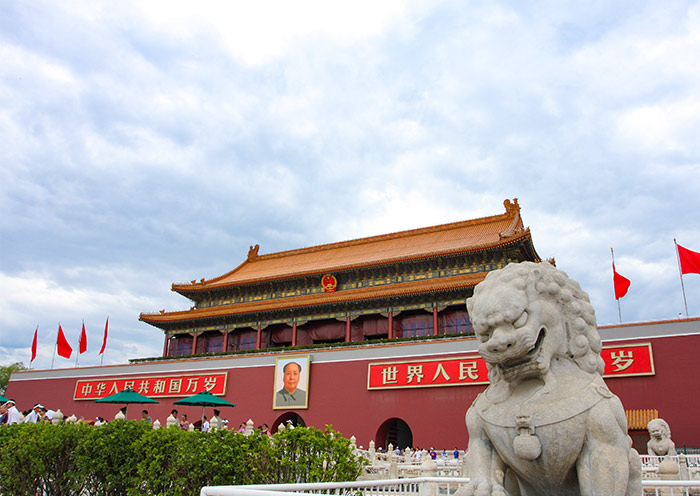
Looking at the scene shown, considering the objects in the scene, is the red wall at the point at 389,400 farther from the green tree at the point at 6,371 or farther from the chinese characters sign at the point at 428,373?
the green tree at the point at 6,371

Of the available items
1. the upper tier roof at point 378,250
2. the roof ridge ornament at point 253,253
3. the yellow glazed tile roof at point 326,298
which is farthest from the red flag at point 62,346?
the roof ridge ornament at point 253,253

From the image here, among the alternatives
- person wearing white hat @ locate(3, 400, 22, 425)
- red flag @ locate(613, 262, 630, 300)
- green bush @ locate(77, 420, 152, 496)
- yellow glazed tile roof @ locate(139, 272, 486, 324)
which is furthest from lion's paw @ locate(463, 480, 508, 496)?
yellow glazed tile roof @ locate(139, 272, 486, 324)

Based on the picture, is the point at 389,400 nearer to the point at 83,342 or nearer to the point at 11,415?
the point at 11,415

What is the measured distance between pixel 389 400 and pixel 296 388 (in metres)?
3.17

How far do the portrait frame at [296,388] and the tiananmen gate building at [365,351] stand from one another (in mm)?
36

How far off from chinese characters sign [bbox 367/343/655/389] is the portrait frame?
2.16 m

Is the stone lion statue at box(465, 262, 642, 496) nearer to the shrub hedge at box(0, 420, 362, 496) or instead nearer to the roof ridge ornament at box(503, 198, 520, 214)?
the shrub hedge at box(0, 420, 362, 496)

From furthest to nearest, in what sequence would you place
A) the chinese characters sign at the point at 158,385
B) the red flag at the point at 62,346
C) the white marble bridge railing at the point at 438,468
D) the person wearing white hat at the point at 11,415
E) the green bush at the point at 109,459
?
the red flag at the point at 62,346 → the chinese characters sign at the point at 158,385 → the person wearing white hat at the point at 11,415 → the green bush at the point at 109,459 → the white marble bridge railing at the point at 438,468

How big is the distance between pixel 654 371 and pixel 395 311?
8.30 meters

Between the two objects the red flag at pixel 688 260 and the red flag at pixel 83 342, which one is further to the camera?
the red flag at pixel 83 342

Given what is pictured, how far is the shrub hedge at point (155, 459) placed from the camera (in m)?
5.70

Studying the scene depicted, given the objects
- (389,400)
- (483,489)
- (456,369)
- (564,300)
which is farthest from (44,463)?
(456,369)

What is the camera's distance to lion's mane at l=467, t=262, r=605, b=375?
262 centimetres

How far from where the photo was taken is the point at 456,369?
14570mm
